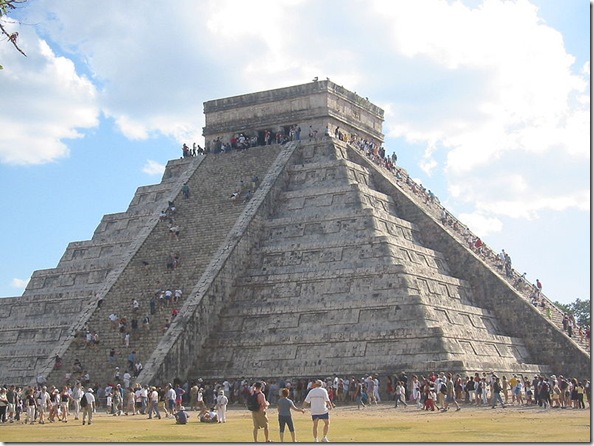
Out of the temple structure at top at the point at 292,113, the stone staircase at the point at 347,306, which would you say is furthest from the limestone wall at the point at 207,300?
the temple structure at top at the point at 292,113

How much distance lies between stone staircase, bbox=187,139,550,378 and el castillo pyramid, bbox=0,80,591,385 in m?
0.05

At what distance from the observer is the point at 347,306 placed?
30359 millimetres

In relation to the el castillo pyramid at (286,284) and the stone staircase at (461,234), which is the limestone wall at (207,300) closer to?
the el castillo pyramid at (286,284)

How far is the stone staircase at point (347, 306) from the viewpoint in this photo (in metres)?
29.0

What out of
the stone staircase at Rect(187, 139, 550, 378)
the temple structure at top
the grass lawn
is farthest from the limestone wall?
the temple structure at top

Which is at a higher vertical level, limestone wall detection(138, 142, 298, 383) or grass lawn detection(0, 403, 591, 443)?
limestone wall detection(138, 142, 298, 383)

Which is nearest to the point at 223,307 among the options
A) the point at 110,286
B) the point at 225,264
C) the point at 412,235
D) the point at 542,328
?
the point at 225,264

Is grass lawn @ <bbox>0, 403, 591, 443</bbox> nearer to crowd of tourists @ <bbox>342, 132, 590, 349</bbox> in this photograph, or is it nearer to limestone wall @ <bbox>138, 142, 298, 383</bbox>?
limestone wall @ <bbox>138, 142, 298, 383</bbox>

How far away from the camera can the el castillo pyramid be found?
29.8 meters

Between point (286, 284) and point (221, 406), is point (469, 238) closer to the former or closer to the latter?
point (286, 284)

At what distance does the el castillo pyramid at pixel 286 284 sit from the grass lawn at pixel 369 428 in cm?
358

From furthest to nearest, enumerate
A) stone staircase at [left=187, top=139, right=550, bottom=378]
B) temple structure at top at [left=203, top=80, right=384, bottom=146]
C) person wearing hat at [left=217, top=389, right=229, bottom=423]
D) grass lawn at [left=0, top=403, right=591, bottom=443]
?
temple structure at top at [left=203, top=80, right=384, bottom=146] → stone staircase at [left=187, top=139, right=550, bottom=378] → person wearing hat at [left=217, top=389, right=229, bottom=423] → grass lawn at [left=0, top=403, right=591, bottom=443]

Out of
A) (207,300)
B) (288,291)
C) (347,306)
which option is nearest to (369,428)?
(347,306)

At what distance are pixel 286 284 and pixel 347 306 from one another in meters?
2.80
